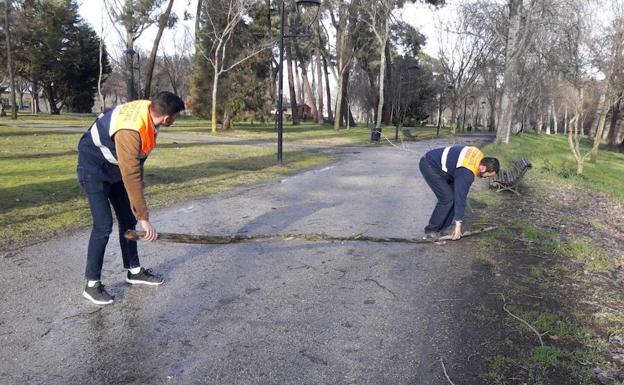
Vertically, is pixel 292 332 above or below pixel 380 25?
below

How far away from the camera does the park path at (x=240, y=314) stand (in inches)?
121

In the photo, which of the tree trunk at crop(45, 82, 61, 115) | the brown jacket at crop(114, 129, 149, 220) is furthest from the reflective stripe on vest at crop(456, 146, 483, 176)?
the tree trunk at crop(45, 82, 61, 115)

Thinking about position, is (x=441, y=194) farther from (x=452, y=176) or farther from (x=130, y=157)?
(x=130, y=157)

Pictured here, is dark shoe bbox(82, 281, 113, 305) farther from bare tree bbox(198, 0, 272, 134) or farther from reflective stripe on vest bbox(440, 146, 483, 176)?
bare tree bbox(198, 0, 272, 134)

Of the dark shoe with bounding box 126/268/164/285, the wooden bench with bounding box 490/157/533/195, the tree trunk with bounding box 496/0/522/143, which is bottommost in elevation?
the dark shoe with bounding box 126/268/164/285

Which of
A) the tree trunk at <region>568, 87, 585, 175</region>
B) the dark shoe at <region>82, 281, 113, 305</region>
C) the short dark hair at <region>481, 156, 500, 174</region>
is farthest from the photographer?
the tree trunk at <region>568, 87, 585, 175</region>

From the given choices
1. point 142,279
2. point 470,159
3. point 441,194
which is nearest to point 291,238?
point 142,279

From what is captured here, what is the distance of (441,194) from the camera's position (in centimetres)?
627

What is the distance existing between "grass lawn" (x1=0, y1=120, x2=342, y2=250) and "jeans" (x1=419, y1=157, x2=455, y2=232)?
438 cm

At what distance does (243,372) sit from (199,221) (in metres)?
4.15

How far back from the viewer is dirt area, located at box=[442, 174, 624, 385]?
10.5 ft

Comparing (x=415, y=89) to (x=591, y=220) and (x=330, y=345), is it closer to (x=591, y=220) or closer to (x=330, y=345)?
(x=591, y=220)

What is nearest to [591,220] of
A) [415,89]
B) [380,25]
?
[380,25]

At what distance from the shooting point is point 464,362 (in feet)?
10.6
